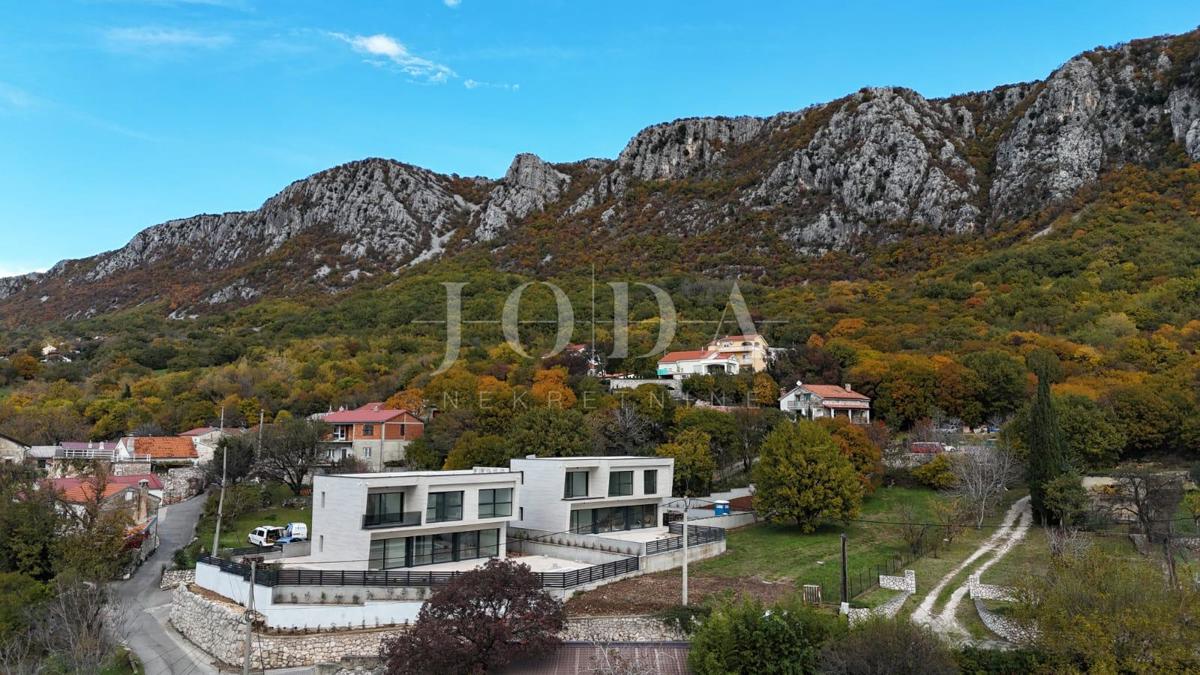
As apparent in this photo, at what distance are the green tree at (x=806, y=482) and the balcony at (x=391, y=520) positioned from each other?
14010 millimetres

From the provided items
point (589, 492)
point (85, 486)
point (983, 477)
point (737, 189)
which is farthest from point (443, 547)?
point (737, 189)

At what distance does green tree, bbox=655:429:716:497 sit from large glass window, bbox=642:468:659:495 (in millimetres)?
2280

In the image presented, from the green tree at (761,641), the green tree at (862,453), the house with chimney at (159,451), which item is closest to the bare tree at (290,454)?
the house with chimney at (159,451)

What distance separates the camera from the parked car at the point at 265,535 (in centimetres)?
3253

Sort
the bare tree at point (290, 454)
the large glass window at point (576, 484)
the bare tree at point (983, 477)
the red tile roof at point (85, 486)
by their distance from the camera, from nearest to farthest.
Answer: the bare tree at point (983, 477)
the large glass window at point (576, 484)
the red tile roof at point (85, 486)
the bare tree at point (290, 454)

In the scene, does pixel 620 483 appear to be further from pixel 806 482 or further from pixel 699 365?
pixel 699 365

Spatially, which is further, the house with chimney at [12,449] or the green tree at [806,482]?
the house with chimney at [12,449]

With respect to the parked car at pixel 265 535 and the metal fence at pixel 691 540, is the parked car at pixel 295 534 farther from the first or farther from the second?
the metal fence at pixel 691 540

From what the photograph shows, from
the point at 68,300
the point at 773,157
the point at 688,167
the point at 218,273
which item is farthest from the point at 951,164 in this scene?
the point at 68,300

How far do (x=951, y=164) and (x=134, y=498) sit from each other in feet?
332

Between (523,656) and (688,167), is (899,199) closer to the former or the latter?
(688,167)

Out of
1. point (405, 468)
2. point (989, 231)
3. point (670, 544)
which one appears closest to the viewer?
point (670, 544)

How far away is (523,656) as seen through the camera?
64.3 ft

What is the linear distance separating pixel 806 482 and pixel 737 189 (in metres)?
94.8
